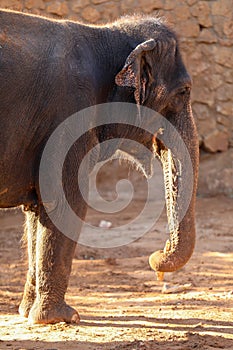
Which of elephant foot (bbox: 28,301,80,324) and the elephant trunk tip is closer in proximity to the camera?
elephant foot (bbox: 28,301,80,324)

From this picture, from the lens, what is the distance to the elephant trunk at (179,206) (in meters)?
5.50

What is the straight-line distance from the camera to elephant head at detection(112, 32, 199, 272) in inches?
215

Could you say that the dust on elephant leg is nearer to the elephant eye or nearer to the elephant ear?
the elephant ear

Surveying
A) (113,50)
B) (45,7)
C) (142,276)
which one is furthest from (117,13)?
(113,50)

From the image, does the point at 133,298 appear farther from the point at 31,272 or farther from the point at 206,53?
the point at 206,53

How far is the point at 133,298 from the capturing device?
21.0 feet

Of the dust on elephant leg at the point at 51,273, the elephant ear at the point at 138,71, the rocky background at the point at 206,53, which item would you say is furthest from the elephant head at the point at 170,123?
the rocky background at the point at 206,53

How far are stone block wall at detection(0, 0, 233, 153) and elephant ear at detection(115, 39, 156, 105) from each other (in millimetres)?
4336

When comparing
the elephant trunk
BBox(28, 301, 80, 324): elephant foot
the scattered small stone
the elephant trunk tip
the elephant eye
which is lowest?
BBox(28, 301, 80, 324): elephant foot

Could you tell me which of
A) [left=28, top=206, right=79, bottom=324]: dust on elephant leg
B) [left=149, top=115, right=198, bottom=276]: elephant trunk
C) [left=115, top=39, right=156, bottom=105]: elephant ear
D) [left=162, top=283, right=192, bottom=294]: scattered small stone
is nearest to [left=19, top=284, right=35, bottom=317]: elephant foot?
[left=28, top=206, right=79, bottom=324]: dust on elephant leg

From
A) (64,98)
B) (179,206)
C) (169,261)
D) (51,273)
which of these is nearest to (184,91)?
(179,206)

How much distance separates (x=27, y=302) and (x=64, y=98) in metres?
1.45

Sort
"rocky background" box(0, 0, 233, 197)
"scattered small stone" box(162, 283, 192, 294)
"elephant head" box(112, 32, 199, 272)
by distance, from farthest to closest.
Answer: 1. "rocky background" box(0, 0, 233, 197)
2. "scattered small stone" box(162, 283, 192, 294)
3. "elephant head" box(112, 32, 199, 272)

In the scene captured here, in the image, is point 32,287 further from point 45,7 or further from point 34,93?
point 45,7
